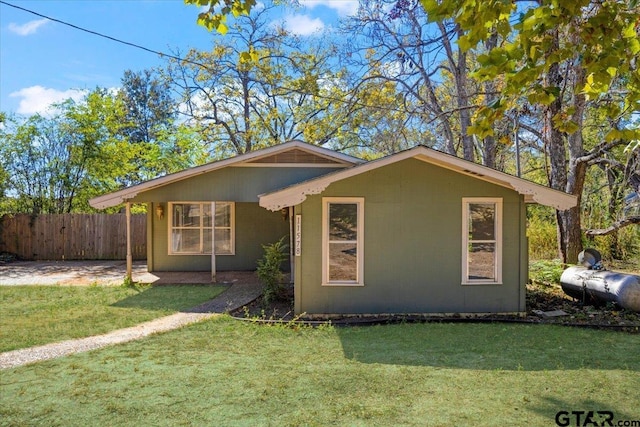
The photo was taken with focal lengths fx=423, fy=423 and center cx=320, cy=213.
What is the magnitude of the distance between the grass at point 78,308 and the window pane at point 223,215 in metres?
2.96

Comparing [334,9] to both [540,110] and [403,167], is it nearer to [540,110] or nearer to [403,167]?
[540,110]

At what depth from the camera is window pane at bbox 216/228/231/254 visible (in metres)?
13.3

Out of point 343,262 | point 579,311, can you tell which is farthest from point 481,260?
point 343,262

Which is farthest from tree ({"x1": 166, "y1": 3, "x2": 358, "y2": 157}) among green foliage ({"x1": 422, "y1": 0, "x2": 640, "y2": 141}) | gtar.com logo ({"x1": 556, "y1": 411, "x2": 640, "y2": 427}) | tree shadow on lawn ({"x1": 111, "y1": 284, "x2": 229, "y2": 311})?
gtar.com logo ({"x1": 556, "y1": 411, "x2": 640, "y2": 427})

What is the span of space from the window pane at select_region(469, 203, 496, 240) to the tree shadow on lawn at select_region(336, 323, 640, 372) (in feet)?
5.41

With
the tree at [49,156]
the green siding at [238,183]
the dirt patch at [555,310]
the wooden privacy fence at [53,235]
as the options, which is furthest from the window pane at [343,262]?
the tree at [49,156]

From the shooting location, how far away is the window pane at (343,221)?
7.86 meters

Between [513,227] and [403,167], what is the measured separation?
7.71ft

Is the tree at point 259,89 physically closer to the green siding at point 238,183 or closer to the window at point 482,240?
the green siding at point 238,183

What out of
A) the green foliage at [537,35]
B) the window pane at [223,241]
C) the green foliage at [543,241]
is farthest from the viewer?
the green foliage at [543,241]

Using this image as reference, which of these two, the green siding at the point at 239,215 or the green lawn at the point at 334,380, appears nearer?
the green lawn at the point at 334,380

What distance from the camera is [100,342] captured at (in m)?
6.11

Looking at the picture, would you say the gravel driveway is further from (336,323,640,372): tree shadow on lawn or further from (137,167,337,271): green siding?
(336,323,640,372): tree shadow on lawn

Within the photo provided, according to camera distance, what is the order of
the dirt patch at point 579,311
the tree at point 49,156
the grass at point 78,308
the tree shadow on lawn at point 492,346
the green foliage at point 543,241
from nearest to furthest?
the tree shadow on lawn at point 492,346, the grass at point 78,308, the dirt patch at point 579,311, the green foliage at point 543,241, the tree at point 49,156
